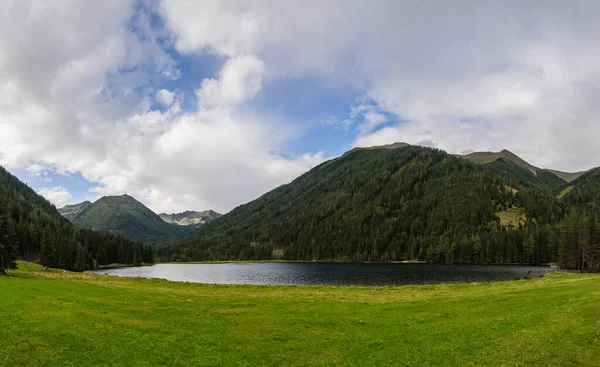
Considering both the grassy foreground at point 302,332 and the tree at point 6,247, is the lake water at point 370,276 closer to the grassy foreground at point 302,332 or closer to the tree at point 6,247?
the tree at point 6,247

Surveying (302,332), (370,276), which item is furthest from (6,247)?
(370,276)

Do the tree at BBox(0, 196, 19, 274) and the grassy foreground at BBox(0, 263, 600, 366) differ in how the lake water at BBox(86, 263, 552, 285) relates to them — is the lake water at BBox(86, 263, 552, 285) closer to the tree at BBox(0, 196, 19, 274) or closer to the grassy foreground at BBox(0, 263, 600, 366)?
the tree at BBox(0, 196, 19, 274)

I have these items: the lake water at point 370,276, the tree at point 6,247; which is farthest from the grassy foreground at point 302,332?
the lake water at point 370,276

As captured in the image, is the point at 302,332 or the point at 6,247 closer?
the point at 302,332

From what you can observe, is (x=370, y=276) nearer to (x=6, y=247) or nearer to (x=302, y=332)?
(x=302, y=332)

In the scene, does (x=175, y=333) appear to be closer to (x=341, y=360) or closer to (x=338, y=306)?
(x=341, y=360)

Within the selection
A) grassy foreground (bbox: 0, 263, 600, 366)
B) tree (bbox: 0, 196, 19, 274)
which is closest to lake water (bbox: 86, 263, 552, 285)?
tree (bbox: 0, 196, 19, 274)

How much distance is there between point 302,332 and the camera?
28.8 meters

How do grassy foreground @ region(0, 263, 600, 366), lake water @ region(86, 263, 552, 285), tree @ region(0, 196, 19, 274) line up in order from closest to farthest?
grassy foreground @ region(0, 263, 600, 366) → tree @ region(0, 196, 19, 274) → lake water @ region(86, 263, 552, 285)

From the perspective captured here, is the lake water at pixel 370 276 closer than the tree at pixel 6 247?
No

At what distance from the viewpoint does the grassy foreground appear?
21594mm

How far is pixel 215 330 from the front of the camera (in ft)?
95.2

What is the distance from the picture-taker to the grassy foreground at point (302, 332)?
21.6m

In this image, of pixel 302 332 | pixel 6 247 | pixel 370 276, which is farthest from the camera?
pixel 370 276
